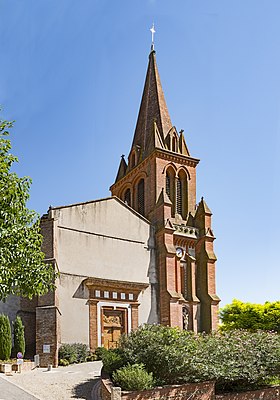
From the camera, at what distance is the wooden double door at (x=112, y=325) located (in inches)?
1243

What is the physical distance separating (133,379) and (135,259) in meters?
19.4

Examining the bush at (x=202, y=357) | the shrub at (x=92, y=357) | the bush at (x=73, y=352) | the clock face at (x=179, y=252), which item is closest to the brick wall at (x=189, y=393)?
the bush at (x=202, y=357)

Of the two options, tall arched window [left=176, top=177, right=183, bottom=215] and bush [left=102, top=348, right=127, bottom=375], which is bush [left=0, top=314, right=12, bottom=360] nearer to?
bush [left=102, top=348, right=127, bottom=375]

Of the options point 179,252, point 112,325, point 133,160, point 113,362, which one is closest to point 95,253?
point 112,325

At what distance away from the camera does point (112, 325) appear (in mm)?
32000

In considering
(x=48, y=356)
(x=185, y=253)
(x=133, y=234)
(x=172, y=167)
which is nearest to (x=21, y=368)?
(x=48, y=356)

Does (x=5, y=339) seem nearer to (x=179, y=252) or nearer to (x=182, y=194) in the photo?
(x=179, y=252)

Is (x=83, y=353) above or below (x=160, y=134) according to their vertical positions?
below

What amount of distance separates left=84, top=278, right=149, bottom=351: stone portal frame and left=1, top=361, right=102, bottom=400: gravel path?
7.24m

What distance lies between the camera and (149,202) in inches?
1540

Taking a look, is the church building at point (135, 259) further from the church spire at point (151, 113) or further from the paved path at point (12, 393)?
the paved path at point (12, 393)

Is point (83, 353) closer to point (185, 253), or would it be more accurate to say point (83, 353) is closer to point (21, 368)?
point (21, 368)

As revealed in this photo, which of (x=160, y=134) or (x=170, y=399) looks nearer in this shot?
(x=170, y=399)

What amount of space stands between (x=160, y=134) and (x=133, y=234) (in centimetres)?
1099
